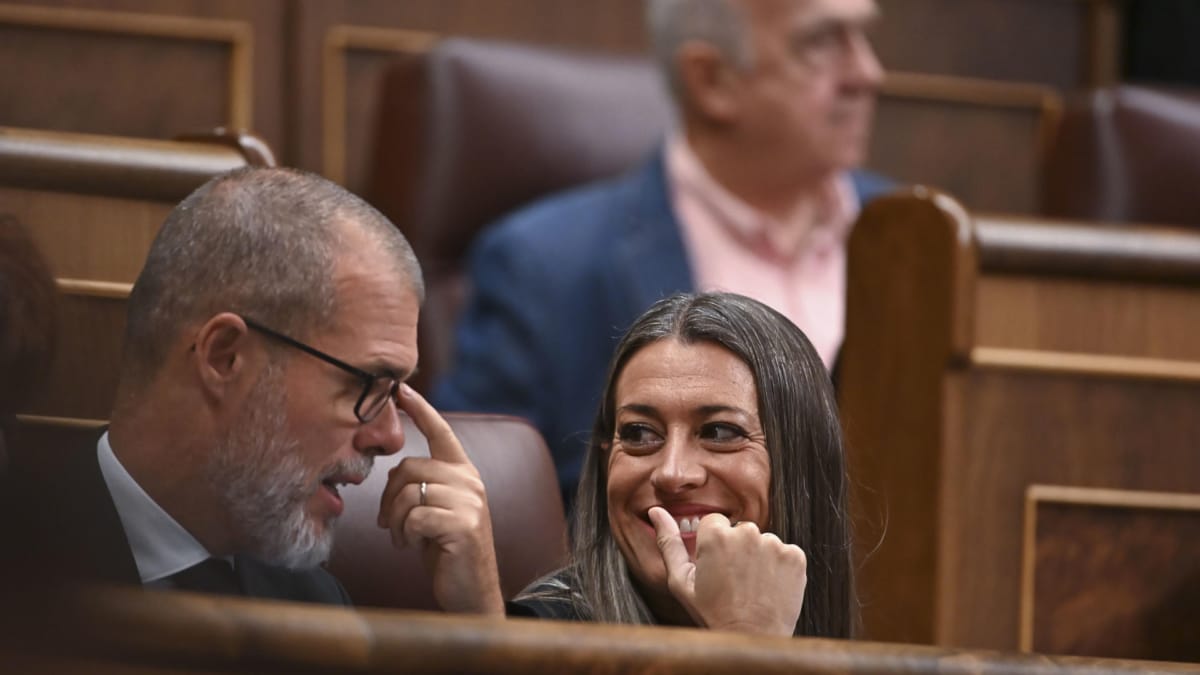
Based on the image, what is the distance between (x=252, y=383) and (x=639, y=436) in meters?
0.14

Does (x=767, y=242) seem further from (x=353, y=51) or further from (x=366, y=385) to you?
(x=366, y=385)

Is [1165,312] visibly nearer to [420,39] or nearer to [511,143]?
[511,143]

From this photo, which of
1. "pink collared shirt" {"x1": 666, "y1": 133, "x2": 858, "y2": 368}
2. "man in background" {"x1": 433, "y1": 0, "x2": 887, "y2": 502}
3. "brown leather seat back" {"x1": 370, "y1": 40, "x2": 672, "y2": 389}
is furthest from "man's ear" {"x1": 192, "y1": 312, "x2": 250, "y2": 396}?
"brown leather seat back" {"x1": 370, "y1": 40, "x2": 672, "y2": 389}

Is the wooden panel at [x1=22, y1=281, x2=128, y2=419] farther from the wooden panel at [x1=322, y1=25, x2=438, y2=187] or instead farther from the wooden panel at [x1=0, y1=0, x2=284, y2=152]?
the wooden panel at [x1=322, y1=25, x2=438, y2=187]

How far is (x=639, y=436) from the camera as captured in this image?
1.93 ft

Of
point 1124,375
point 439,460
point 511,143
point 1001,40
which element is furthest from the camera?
point 1001,40

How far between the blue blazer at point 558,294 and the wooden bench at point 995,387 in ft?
0.64

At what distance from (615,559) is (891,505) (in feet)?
1.16

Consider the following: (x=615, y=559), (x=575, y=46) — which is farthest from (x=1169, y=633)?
Answer: (x=575, y=46)

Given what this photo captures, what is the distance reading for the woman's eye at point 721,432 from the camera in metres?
0.58

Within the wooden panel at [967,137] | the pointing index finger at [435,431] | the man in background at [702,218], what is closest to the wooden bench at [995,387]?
the man in background at [702,218]

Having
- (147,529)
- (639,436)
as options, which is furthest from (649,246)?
(147,529)

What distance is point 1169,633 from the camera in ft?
2.90

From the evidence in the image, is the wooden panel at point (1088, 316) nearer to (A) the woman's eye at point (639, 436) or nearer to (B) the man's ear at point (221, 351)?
(A) the woman's eye at point (639, 436)
